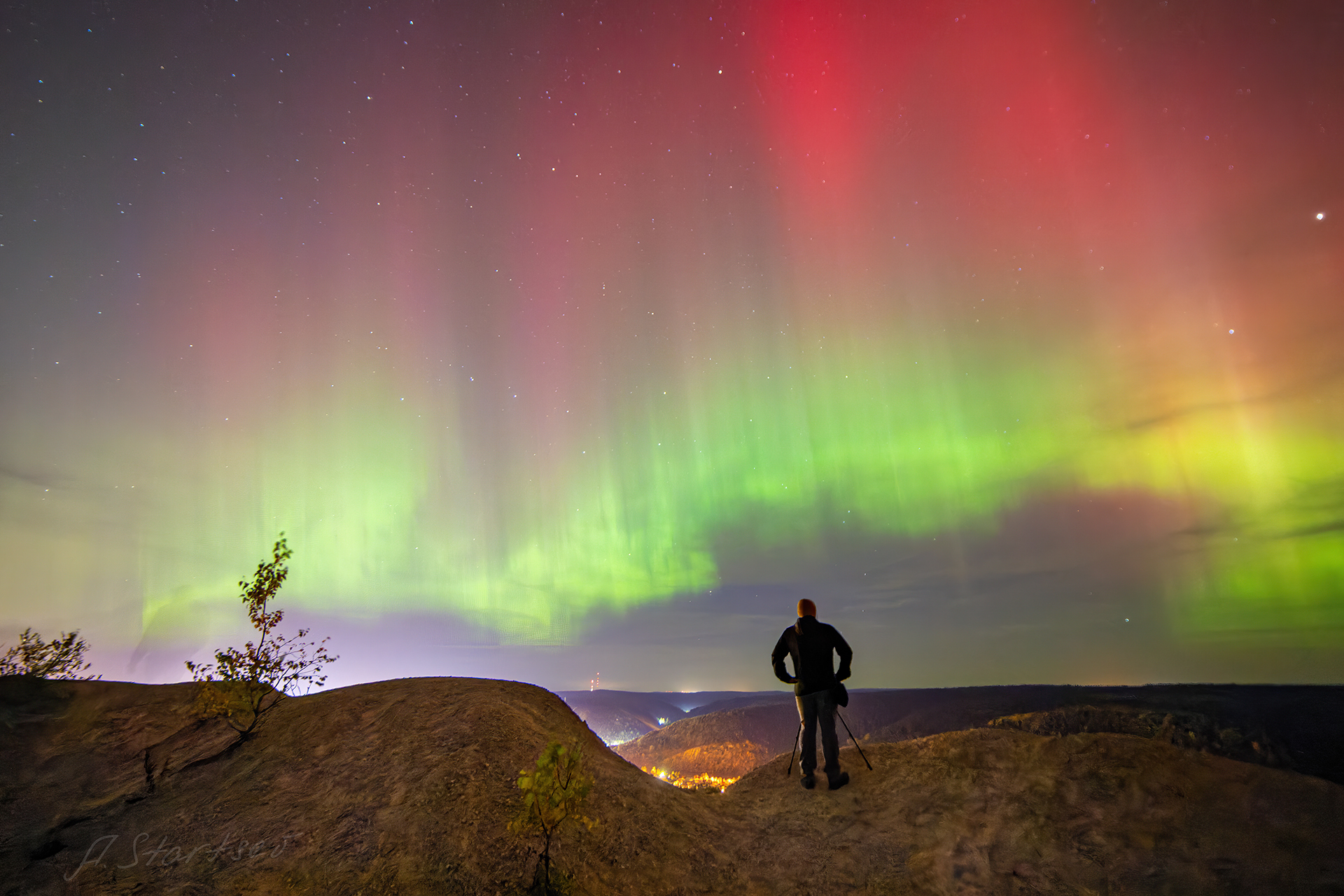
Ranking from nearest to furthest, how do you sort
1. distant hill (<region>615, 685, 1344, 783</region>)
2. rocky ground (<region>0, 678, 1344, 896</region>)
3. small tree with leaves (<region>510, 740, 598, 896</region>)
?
small tree with leaves (<region>510, 740, 598, 896</region>), rocky ground (<region>0, 678, 1344, 896</region>), distant hill (<region>615, 685, 1344, 783</region>)

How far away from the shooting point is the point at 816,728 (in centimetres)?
1158

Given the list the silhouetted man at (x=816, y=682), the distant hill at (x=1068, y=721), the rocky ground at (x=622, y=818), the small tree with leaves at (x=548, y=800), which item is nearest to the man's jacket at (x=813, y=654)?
the silhouetted man at (x=816, y=682)

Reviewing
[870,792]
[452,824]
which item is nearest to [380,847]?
[452,824]

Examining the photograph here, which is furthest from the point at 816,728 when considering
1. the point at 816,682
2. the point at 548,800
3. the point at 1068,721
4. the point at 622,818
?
the point at 1068,721

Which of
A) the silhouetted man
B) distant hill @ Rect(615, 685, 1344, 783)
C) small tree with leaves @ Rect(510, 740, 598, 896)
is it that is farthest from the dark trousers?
distant hill @ Rect(615, 685, 1344, 783)

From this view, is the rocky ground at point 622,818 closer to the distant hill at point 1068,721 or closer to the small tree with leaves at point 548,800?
the small tree with leaves at point 548,800

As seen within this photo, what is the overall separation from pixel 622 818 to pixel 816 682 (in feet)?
16.2

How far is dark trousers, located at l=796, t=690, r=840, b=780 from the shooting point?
1175cm

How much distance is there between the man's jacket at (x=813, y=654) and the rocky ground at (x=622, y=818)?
2336mm

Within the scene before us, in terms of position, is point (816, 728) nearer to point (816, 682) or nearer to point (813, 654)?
point (816, 682)

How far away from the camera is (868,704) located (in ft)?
522

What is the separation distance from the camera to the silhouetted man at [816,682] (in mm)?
11797

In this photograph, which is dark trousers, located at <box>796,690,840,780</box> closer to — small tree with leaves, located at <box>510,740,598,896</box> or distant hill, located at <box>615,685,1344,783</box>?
small tree with leaves, located at <box>510,740,598,896</box>

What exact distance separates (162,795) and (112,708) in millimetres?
6167
